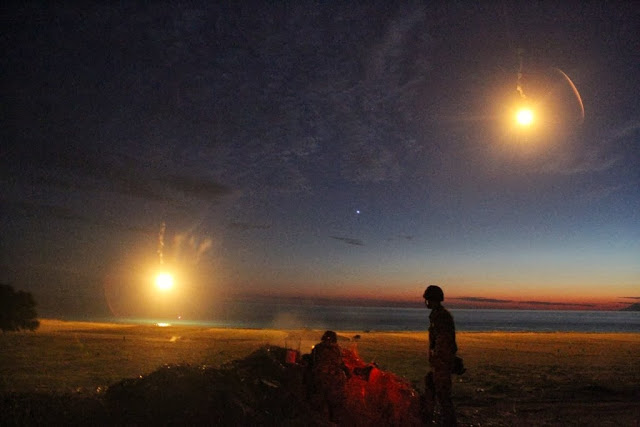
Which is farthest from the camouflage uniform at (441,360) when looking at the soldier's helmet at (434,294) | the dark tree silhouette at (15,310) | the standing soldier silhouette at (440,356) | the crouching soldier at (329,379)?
the dark tree silhouette at (15,310)

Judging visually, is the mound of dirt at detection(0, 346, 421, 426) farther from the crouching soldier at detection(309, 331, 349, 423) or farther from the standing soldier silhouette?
the standing soldier silhouette

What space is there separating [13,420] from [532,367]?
60.1 ft

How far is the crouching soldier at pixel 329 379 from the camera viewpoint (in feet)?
29.0

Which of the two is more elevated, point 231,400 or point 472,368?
point 231,400

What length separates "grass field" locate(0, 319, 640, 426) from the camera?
11.0m

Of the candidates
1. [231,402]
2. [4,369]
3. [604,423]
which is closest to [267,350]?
[231,402]

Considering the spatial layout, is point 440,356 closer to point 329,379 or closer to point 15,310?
point 329,379

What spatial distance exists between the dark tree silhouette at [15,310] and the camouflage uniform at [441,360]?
13.2m

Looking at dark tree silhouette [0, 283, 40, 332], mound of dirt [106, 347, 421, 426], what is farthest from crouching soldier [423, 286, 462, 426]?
dark tree silhouette [0, 283, 40, 332]

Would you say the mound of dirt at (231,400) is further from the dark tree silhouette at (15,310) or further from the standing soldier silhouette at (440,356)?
the dark tree silhouette at (15,310)

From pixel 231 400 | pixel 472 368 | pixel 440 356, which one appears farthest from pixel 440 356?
pixel 472 368

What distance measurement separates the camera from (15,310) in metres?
14.6

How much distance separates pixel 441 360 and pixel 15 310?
13817 millimetres

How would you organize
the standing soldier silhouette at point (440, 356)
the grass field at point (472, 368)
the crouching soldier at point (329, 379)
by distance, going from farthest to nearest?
the grass field at point (472, 368) → the standing soldier silhouette at point (440, 356) → the crouching soldier at point (329, 379)
